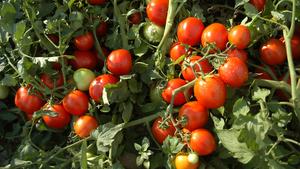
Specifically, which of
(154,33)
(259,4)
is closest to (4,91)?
(154,33)

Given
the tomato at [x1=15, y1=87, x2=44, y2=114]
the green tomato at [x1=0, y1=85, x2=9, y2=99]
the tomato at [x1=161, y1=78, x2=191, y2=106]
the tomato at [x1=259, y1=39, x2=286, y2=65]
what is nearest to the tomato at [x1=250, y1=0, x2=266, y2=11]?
the tomato at [x1=259, y1=39, x2=286, y2=65]

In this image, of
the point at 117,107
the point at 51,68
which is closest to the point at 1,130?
the point at 51,68

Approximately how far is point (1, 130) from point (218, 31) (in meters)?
0.96

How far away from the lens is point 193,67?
1525mm

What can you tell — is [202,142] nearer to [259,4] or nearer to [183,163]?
[183,163]

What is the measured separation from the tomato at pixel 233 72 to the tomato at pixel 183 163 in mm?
284

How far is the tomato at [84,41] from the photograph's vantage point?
5.74 ft

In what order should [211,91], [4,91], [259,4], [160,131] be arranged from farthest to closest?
[4,91] < [259,4] < [160,131] < [211,91]

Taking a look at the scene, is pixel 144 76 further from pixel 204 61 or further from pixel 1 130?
pixel 1 130

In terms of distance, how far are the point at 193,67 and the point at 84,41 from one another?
47cm

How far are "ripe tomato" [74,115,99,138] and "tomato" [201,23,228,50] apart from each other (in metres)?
0.48

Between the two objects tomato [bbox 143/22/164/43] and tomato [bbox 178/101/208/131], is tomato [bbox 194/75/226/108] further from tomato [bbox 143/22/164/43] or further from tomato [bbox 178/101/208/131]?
tomato [bbox 143/22/164/43]

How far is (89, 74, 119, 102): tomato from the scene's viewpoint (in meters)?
1.63

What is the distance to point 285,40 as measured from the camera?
157cm
